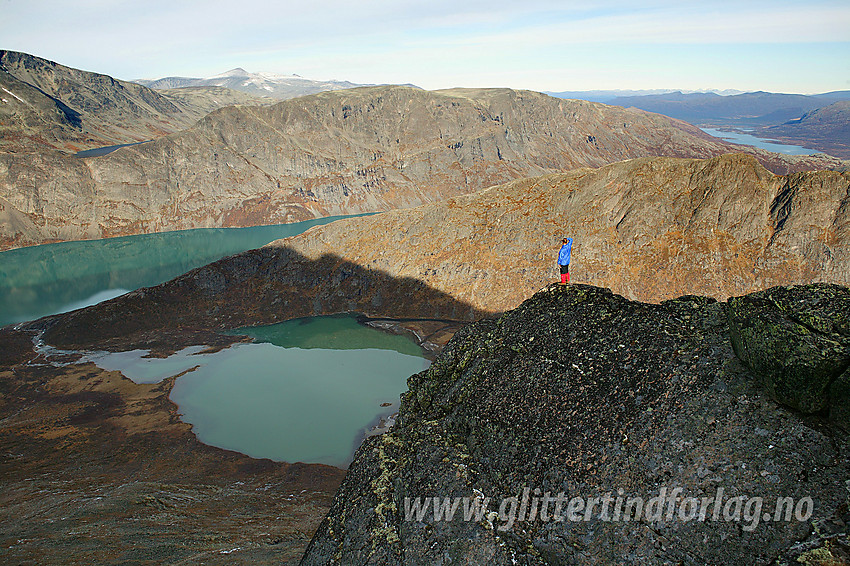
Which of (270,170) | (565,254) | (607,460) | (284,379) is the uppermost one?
(270,170)

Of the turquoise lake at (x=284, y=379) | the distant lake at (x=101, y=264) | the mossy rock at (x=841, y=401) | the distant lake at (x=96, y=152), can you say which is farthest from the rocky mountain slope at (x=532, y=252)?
the distant lake at (x=96, y=152)

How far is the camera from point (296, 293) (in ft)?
214

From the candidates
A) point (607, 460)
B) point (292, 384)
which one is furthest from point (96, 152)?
point (607, 460)

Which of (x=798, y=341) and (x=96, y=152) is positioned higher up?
(x=96, y=152)

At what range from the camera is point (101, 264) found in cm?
10612

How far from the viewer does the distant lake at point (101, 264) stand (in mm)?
80250

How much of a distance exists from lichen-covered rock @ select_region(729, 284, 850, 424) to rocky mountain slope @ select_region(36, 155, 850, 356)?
4345cm

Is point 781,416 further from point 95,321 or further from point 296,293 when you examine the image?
point 95,321

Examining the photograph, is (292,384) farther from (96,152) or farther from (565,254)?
(96,152)

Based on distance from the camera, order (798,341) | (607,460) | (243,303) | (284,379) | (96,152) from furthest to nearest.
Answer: (96,152), (243,303), (284,379), (607,460), (798,341)

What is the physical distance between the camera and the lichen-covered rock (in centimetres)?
791

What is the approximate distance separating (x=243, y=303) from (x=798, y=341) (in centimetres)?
6497

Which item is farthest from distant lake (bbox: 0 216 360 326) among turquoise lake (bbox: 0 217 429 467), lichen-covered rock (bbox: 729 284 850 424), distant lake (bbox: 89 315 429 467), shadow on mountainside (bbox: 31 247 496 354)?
lichen-covered rock (bbox: 729 284 850 424)

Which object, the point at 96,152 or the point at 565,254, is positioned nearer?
the point at 565,254
